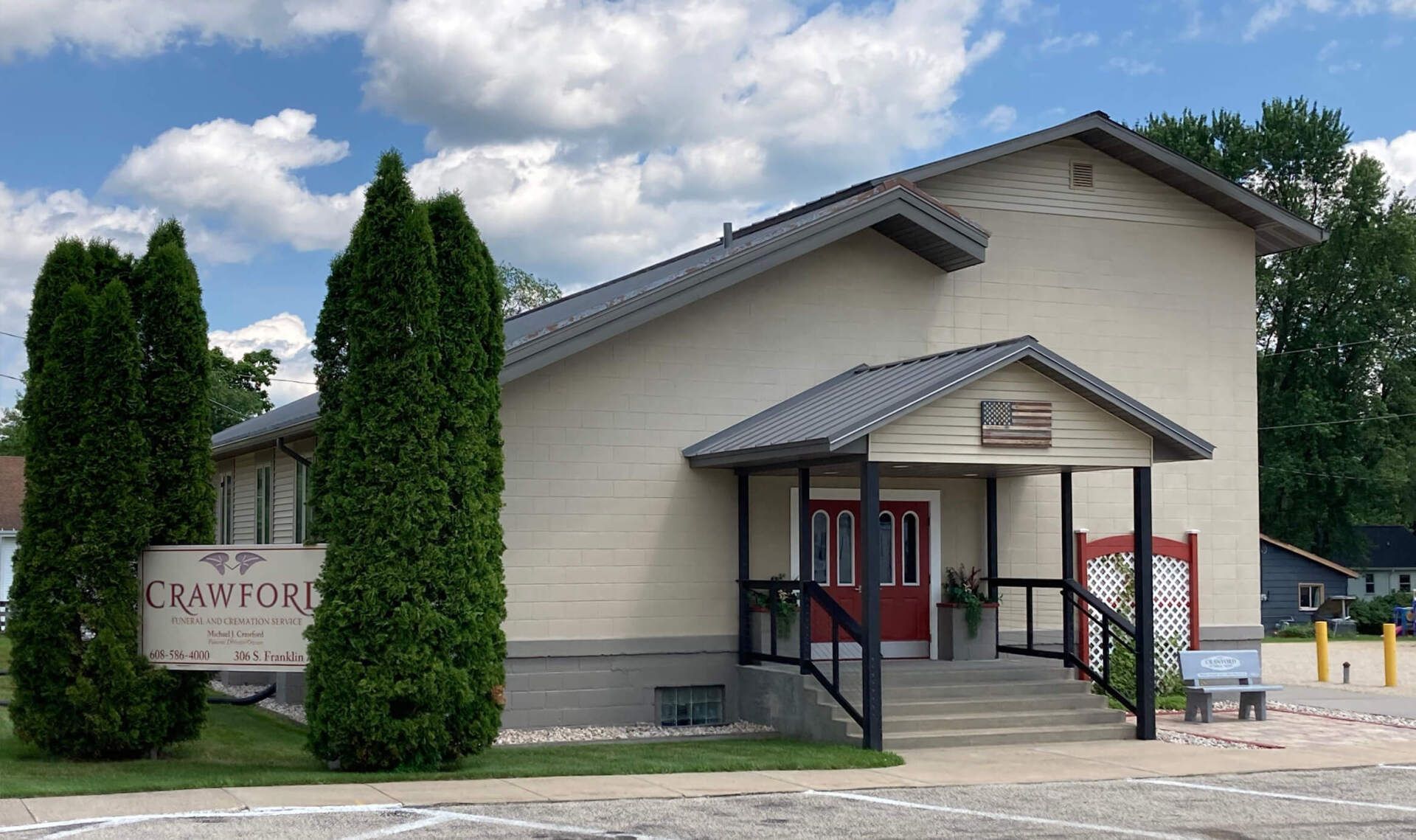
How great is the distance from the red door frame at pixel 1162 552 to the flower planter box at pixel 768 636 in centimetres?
409

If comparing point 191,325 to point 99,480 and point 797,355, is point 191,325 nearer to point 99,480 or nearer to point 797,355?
point 99,480

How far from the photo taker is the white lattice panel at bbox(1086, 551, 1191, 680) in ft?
61.3

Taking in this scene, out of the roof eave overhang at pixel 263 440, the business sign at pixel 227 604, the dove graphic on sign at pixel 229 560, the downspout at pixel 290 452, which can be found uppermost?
the roof eave overhang at pixel 263 440

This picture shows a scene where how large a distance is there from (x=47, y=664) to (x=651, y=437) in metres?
6.24

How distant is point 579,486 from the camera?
619 inches

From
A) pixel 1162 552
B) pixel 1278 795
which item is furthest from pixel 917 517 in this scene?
pixel 1278 795

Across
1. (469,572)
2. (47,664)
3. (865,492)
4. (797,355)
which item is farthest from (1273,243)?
(47,664)

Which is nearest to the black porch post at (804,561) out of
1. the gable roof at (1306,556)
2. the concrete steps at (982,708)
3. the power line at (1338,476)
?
the concrete steps at (982,708)

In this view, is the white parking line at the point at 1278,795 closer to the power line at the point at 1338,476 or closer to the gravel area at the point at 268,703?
the gravel area at the point at 268,703

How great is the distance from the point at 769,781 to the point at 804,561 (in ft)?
15.1

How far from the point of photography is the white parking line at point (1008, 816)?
10141 mm

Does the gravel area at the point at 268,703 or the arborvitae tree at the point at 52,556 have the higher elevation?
the arborvitae tree at the point at 52,556

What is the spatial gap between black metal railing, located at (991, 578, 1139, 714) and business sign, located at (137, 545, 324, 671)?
26.0ft

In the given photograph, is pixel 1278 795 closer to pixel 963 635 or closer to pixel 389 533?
pixel 963 635
